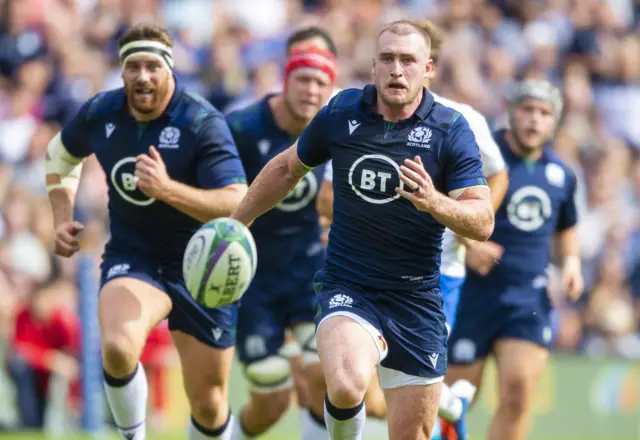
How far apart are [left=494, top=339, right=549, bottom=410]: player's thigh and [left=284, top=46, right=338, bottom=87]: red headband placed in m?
2.61

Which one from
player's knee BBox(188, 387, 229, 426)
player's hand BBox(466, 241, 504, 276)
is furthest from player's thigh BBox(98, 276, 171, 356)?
player's hand BBox(466, 241, 504, 276)

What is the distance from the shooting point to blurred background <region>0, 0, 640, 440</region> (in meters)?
14.0

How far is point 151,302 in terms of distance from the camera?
27.3ft

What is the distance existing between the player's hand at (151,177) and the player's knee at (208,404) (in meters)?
1.60

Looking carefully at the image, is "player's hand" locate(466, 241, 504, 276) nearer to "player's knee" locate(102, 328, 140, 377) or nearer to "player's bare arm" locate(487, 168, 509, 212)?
"player's bare arm" locate(487, 168, 509, 212)

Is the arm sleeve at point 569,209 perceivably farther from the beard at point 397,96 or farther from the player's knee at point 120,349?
the player's knee at point 120,349

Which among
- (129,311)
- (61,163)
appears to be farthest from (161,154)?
(129,311)

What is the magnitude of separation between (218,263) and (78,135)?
2.09 metres

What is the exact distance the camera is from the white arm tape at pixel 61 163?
8.94 meters

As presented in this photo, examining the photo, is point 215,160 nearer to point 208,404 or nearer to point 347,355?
point 208,404

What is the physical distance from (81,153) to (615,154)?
11.4 meters

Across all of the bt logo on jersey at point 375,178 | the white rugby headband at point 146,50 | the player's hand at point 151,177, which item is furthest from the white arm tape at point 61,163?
the bt logo on jersey at point 375,178

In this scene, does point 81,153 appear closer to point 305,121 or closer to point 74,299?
point 305,121

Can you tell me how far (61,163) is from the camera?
8977 millimetres
